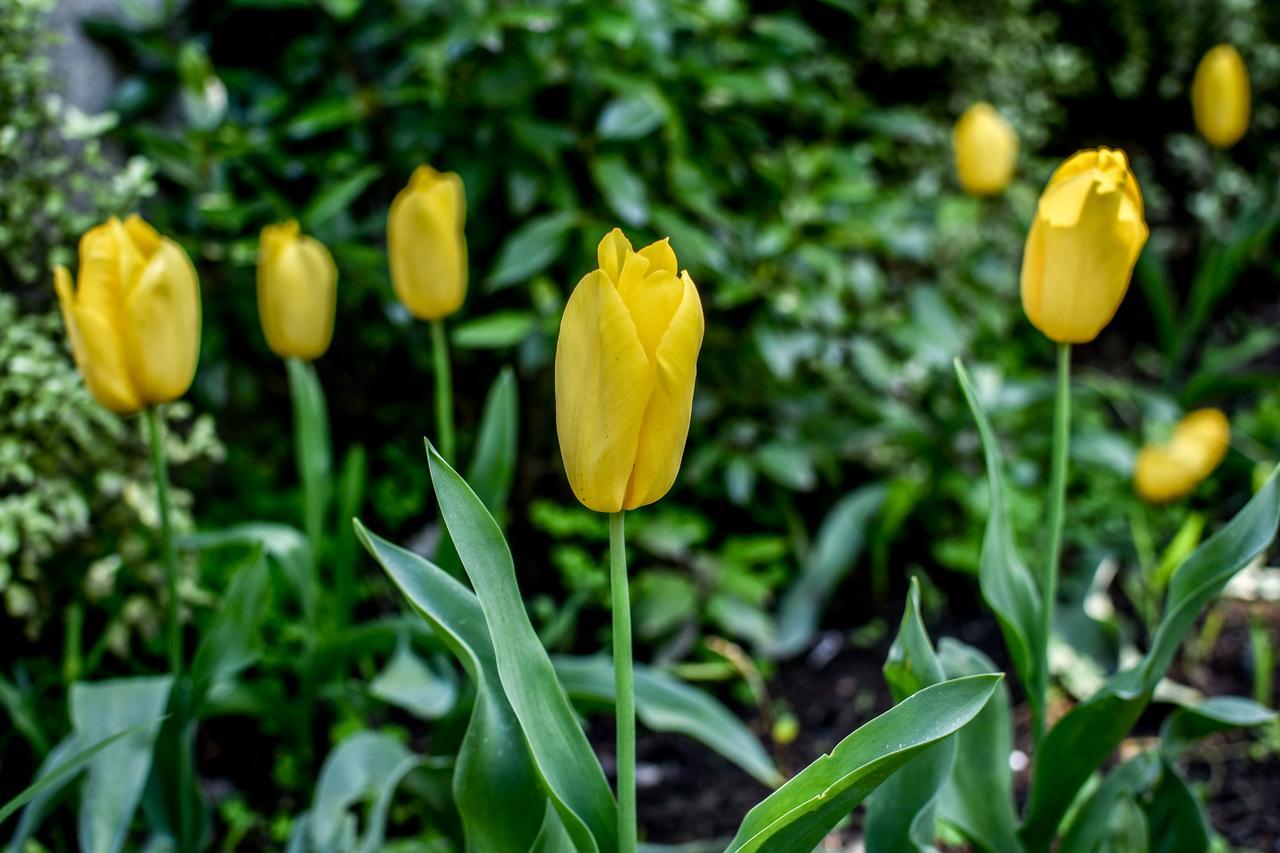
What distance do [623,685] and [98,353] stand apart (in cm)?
72

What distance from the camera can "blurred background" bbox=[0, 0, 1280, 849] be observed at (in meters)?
1.76

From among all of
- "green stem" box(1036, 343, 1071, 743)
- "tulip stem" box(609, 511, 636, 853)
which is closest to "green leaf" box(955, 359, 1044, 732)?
"green stem" box(1036, 343, 1071, 743)

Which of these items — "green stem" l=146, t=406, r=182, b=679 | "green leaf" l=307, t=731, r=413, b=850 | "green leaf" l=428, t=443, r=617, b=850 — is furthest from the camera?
"green leaf" l=307, t=731, r=413, b=850

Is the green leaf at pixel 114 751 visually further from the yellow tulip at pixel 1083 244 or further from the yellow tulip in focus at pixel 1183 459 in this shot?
the yellow tulip in focus at pixel 1183 459

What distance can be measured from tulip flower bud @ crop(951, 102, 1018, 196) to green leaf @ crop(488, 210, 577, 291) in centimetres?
96

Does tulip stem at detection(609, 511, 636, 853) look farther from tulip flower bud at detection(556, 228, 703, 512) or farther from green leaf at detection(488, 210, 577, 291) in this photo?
green leaf at detection(488, 210, 577, 291)

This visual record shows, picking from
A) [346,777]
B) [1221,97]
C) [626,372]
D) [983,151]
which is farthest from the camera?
[1221,97]

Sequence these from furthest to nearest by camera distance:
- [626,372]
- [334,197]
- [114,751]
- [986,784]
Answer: [334,197], [114,751], [986,784], [626,372]

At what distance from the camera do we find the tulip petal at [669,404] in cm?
78

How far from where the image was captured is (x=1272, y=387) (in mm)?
2801

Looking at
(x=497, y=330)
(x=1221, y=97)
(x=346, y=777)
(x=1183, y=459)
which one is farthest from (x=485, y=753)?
(x=1221, y=97)

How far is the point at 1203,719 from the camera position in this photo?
4.00ft

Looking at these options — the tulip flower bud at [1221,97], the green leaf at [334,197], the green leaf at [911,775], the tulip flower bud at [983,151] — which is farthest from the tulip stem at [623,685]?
the tulip flower bud at [1221,97]

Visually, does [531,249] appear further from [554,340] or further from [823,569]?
[823,569]
